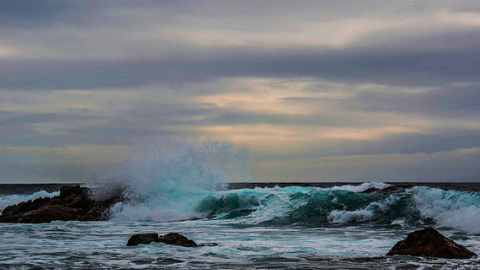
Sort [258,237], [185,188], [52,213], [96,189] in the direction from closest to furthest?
1. [258,237]
2. [52,213]
3. [96,189]
4. [185,188]

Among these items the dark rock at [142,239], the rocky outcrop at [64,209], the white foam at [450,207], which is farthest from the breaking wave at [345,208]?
the dark rock at [142,239]

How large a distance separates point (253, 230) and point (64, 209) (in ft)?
26.8

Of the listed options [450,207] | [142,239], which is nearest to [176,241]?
[142,239]

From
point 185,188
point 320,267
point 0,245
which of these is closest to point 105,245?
point 0,245

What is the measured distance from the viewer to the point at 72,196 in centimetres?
2375

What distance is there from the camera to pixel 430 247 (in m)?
10.6

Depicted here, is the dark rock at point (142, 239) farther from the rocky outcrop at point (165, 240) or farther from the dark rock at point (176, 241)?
the dark rock at point (176, 241)

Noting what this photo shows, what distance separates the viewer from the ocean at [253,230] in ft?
33.7

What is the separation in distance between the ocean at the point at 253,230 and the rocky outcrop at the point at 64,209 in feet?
2.04

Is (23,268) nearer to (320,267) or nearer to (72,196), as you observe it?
(320,267)

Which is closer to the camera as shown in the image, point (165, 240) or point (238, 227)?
point (165, 240)

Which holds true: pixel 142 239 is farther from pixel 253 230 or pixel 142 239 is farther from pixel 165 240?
pixel 253 230

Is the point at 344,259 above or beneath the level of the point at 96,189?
beneath

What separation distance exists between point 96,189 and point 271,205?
7.81 m
